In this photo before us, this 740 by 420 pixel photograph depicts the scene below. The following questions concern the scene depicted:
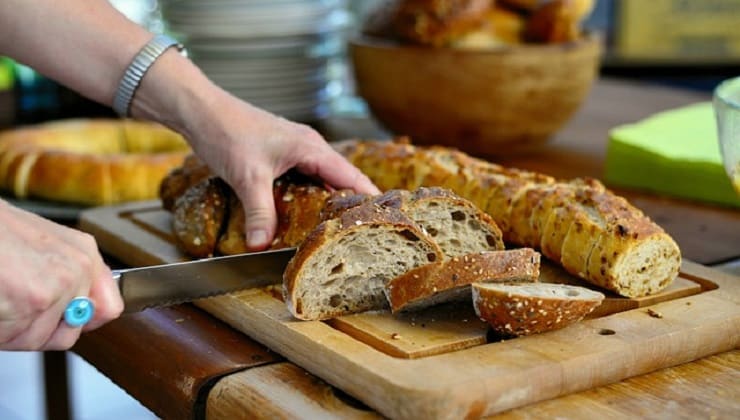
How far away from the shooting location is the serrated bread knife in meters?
1.53

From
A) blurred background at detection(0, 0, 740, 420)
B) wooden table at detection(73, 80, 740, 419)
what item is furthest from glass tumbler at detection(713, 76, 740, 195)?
blurred background at detection(0, 0, 740, 420)

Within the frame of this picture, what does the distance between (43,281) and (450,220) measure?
639mm

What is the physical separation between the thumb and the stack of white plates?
3.67ft

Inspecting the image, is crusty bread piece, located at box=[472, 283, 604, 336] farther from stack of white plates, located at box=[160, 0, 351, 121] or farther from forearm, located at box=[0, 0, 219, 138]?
stack of white plates, located at box=[160, 0, 351, 121]

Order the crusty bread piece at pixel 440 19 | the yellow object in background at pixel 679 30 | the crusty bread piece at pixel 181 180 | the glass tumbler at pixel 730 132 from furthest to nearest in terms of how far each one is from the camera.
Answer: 1. the yellow object in background at pixel 679 30
2. the crusty bread piece at pixel 440 19
3. the crusty bread piece at pixel 181 180
4. the glass tumbler at pixel 730 132

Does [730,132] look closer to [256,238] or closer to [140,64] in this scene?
[256,238]

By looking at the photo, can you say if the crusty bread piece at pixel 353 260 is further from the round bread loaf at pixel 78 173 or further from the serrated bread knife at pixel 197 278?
the round bread loaf at pixel 78 173

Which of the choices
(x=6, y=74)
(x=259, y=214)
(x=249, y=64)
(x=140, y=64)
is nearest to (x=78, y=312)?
(x=259, y=214)

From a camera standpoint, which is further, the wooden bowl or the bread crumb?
the wooden bowl

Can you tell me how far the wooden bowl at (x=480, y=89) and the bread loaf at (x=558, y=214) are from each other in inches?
19.9

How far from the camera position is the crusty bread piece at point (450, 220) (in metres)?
1.67

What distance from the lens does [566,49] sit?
265cm

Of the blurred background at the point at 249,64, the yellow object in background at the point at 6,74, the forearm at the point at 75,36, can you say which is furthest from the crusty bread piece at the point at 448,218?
the yellow object in background at the point at 6,74

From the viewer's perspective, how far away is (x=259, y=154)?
1.86m
